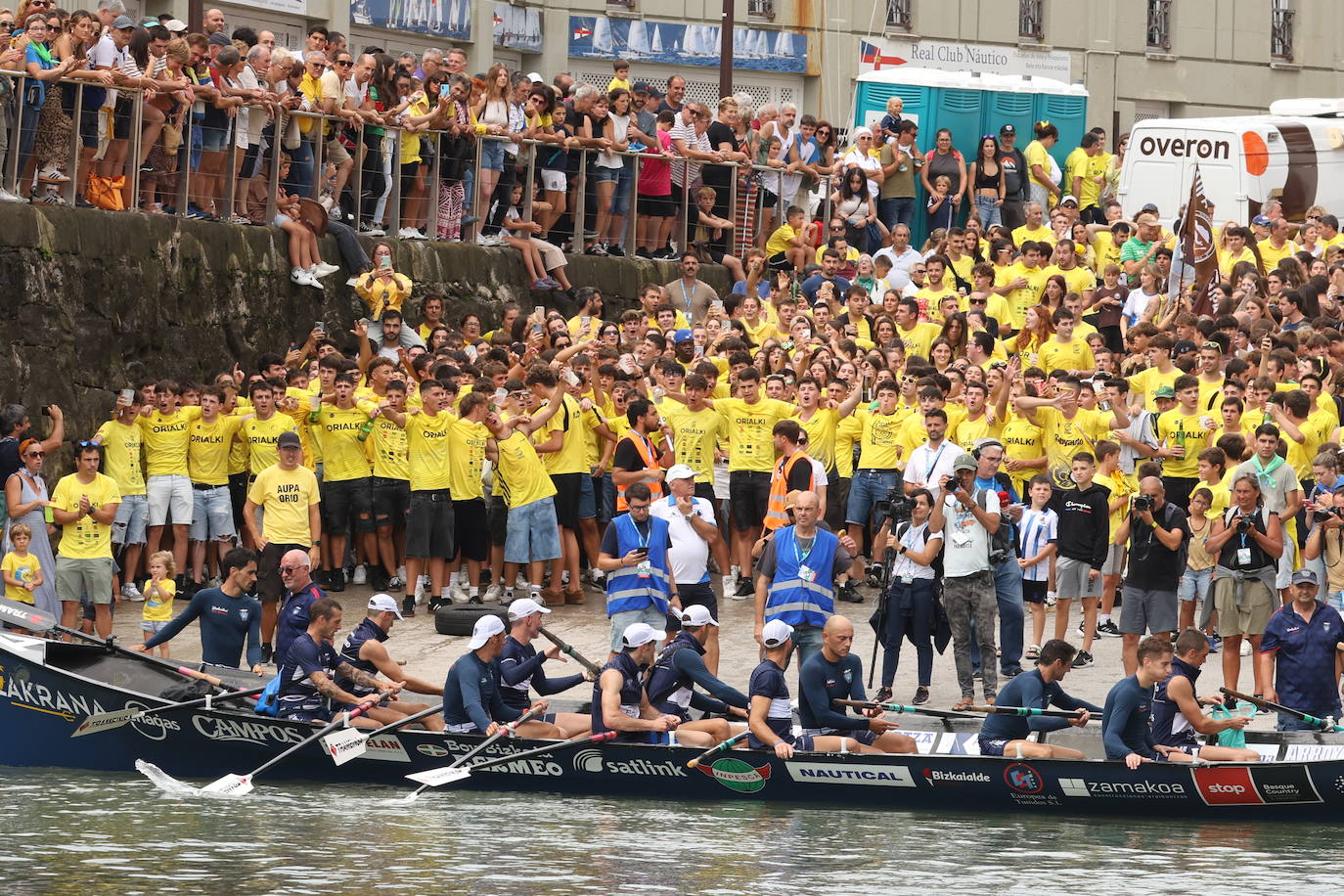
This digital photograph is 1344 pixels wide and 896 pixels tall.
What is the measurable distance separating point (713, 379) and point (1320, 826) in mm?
6806

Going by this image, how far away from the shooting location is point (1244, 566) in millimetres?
15328

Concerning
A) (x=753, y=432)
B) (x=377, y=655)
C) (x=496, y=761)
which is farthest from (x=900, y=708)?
(x=753, y=432)

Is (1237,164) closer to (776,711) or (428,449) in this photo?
(428,449)

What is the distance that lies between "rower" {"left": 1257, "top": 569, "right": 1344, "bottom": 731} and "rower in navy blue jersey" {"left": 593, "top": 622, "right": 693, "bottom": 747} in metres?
3.80

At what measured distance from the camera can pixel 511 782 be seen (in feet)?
46.8

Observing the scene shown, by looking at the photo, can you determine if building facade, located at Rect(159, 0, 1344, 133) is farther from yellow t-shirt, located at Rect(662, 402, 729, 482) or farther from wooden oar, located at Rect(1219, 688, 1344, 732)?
wooden oar, located at Rect(1219, 688, 1344, 732)

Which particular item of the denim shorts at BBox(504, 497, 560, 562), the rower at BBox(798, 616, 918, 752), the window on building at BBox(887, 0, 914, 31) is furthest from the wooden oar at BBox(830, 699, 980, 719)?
the window on building at BBox(887, 0, 914, 31)

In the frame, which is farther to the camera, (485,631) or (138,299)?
(138,299)

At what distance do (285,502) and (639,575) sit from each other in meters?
3.19

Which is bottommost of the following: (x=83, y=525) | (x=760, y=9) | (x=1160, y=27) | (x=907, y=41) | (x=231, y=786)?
(x=231, y=786)

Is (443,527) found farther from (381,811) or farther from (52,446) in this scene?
(381,811)

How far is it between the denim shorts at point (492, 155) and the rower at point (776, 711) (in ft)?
29.1

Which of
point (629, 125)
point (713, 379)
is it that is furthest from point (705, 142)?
point (713, 379)

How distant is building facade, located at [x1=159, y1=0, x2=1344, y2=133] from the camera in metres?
36.7
